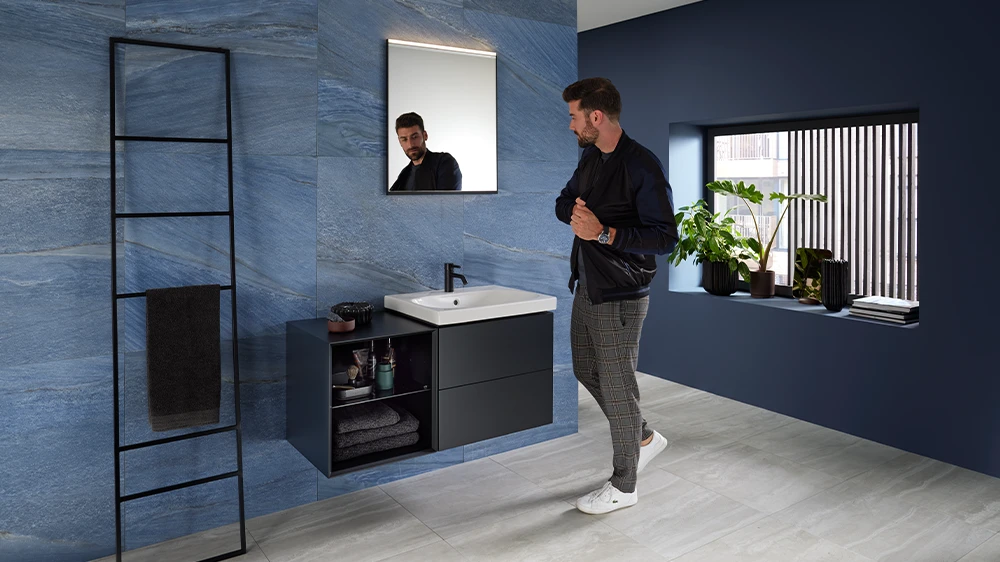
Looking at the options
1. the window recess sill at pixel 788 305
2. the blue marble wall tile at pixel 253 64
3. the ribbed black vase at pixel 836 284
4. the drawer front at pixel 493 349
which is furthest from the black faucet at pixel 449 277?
the ribbed black vase at pixel 836 284

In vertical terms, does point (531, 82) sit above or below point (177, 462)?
above

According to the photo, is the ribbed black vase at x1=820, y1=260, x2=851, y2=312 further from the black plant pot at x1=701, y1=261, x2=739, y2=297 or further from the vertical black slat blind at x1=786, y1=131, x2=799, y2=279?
the black plant pot at x1=701, y1=261, x2=739, y2=297

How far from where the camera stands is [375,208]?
3223 mm

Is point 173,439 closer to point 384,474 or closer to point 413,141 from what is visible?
point 384,474

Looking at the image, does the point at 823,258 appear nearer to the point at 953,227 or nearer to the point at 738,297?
the point at 738,297

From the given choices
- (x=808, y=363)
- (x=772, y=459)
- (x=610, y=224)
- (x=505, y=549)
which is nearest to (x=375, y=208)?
(x=610, y=224)

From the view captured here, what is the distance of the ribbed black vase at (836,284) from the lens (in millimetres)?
4148

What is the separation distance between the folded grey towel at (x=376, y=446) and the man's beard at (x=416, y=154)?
1.19m

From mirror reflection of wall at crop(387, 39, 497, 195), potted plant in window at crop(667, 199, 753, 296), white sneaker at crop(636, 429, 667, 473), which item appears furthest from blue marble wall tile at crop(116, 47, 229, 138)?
→ potted plant in window at crop(667, 199, 753, 296)

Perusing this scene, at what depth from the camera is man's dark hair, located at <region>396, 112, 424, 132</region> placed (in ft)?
10.6

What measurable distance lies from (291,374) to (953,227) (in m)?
3.05

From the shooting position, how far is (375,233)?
127 inches

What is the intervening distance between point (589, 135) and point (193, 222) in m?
1.54

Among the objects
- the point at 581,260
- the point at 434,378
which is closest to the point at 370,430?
the point at 434,378
